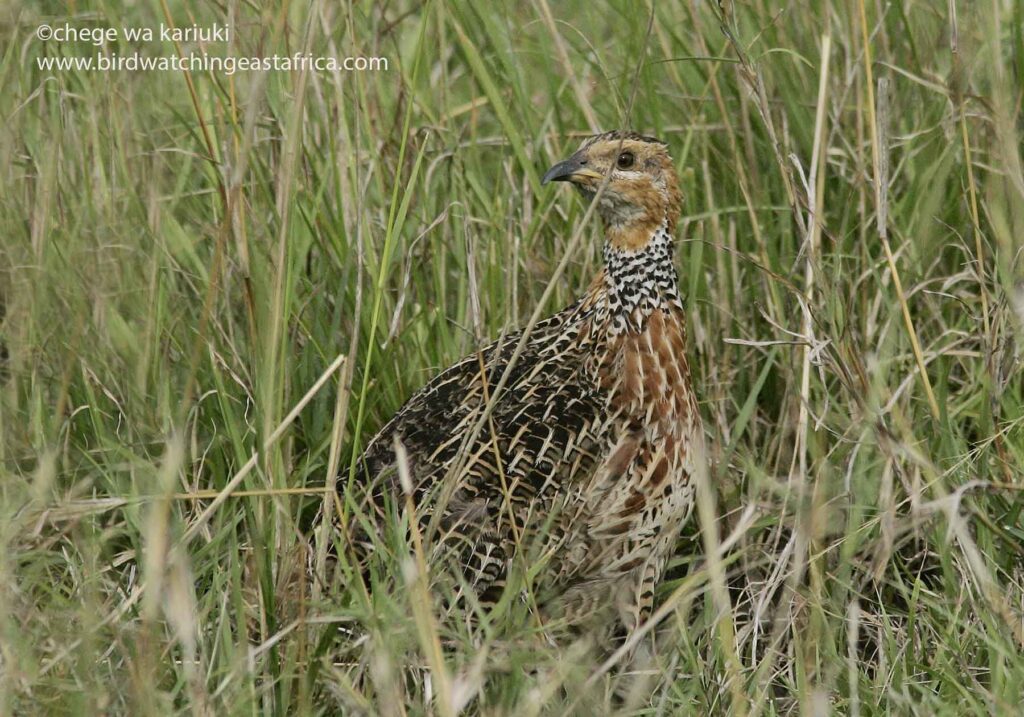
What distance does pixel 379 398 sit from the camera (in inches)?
151

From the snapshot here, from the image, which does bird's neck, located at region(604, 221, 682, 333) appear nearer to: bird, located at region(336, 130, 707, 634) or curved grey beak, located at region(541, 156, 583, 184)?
bird, located at region(336, 130, 707, 634)

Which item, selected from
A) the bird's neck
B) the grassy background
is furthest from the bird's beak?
the grassy background

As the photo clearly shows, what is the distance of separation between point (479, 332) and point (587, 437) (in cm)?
48

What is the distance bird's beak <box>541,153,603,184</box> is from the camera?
11.8ft

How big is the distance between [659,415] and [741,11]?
4.48 ft

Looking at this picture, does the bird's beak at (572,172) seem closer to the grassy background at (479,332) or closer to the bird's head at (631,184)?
the bird's head at (631,184)

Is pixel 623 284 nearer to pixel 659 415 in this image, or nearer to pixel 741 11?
pixel 659 415

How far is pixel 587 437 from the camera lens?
3.53 metres

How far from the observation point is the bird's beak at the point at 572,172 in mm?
3602

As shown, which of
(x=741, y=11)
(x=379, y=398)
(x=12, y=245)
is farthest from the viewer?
(x=741, y=11)

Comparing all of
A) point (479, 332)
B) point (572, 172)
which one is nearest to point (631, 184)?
point (572, 172)

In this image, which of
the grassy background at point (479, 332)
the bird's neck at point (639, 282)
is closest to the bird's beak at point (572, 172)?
the bird's neck at point (639, 282)

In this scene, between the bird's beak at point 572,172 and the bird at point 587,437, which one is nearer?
the bird at point 587,437

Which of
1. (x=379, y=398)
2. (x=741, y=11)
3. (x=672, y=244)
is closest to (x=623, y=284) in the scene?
(x=672, y=244)
